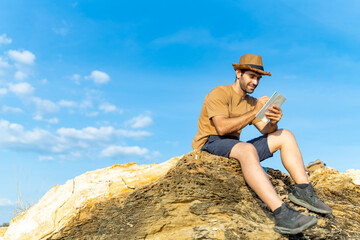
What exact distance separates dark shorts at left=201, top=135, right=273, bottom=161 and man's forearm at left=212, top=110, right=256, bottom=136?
0.46ft

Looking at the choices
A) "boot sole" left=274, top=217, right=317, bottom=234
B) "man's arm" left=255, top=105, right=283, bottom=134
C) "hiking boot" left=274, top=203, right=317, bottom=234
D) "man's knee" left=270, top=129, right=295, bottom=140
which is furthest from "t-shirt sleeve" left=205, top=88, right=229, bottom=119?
"boot sole" left=274, top=217, right=317, bottom=234

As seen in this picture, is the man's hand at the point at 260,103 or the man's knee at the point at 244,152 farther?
the man's hand at the point at 260,103

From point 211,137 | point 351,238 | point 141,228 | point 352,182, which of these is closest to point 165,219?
point 141,228

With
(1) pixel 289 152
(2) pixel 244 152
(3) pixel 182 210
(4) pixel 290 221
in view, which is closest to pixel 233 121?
(2) pixel 244 152

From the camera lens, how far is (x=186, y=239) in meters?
4.29

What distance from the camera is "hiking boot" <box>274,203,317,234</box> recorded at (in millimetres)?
4109

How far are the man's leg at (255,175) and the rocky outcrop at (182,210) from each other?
251mm

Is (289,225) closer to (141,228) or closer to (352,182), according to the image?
(141,228)

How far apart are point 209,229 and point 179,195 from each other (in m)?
0.55

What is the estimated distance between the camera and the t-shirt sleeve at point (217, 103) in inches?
201

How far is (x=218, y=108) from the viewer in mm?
5133

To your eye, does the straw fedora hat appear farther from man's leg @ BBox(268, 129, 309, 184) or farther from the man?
man's leg @ BBox(268, 129, 309, 184)

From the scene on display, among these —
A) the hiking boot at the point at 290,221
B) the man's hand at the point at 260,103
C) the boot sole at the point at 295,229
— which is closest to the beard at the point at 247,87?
the man's hand at the point at 260,103

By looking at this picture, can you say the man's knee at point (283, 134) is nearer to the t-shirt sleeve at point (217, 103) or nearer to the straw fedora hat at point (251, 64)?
the t-shirt sleeve at point (217, 103)
